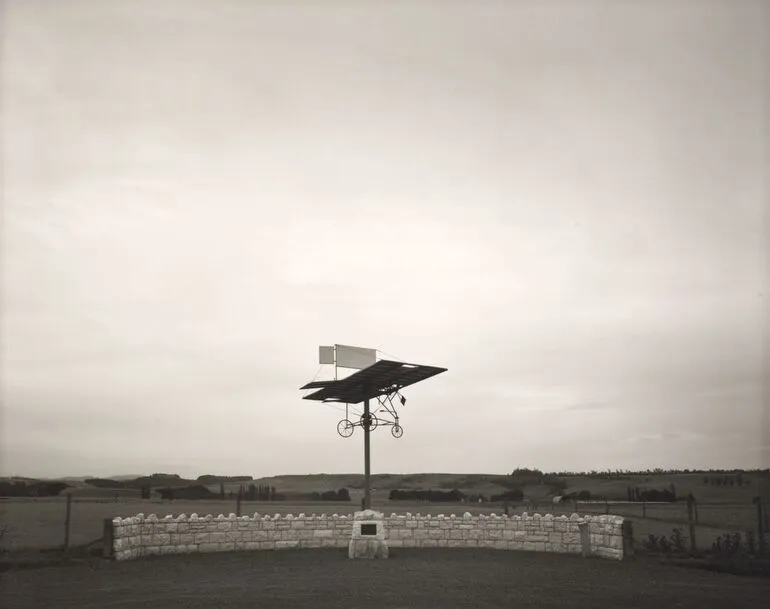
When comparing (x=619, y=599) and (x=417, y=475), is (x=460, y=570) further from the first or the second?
(x=417, y=475)

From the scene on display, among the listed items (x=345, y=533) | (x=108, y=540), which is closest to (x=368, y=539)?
(x=345, y=533)

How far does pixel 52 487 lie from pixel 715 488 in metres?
63.4

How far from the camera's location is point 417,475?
9356 cm

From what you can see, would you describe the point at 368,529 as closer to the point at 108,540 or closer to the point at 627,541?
the point at 108,540

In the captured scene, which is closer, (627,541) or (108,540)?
(108,540)

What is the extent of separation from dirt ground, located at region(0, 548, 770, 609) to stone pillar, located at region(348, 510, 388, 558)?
458 millimetres

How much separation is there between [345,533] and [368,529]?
108 inches

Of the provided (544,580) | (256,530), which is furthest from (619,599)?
(256,530)

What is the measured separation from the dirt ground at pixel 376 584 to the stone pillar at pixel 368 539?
1.50 ft

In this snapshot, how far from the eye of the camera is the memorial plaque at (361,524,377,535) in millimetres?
17375

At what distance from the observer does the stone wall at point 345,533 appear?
1662cm

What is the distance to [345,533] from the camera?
19.8 m

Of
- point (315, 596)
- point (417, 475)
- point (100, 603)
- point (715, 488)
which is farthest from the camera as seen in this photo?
point (417, 475)

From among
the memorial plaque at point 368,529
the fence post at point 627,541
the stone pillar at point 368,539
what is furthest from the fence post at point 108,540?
the fence post at point 627,541
